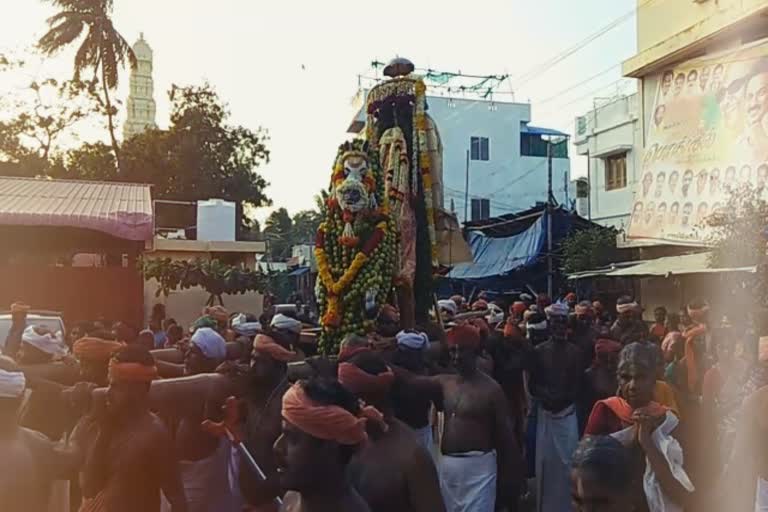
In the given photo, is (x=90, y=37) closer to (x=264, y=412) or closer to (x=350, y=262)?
(x=350, y=262)

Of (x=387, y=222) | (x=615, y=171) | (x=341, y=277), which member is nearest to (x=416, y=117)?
(x=387, y=222)

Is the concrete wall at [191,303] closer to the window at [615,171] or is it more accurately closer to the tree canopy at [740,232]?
the tree canopy at [740,232]

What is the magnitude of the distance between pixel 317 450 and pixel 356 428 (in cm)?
16

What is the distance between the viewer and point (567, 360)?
23.9ft

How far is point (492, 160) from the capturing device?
4381cm

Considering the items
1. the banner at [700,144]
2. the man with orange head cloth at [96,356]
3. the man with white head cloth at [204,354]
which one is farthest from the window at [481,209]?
the man with orange head cloth at [96,356]

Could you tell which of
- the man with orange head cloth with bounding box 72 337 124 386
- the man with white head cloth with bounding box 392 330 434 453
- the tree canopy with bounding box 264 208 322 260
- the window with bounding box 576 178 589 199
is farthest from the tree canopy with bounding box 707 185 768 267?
the tree canopy with bounding box 264 208 322 260

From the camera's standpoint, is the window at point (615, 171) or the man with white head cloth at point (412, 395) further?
the window at point (615, 171)

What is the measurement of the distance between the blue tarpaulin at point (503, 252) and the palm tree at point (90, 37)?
1397cm

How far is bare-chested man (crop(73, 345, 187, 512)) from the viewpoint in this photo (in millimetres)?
3699

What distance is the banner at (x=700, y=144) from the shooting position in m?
17.2

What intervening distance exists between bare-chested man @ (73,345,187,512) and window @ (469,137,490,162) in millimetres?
40406

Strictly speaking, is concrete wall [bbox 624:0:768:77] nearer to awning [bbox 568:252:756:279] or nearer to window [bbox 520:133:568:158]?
awning [bbox 568:252:756:279]

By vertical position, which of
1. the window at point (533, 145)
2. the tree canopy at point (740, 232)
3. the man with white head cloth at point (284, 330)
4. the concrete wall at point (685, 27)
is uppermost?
the window at point (533, 145)
